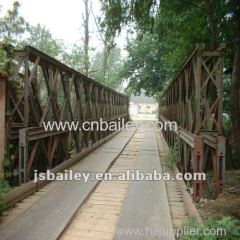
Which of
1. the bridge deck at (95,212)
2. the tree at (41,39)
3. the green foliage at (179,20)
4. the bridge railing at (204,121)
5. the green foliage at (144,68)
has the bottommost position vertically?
the bridge deck at (95,212)

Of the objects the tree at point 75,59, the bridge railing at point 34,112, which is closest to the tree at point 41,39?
the tree at point 75,59

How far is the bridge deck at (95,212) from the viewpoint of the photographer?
472cm

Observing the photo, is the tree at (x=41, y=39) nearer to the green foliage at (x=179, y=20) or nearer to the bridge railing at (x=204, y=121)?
the green foliage at (x=179, y=20)

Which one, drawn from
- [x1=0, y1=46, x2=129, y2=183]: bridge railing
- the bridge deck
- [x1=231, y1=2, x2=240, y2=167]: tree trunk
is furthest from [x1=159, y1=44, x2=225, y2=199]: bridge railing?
[x1=0, y1=46, x2=129, y2=183]: bridge railing

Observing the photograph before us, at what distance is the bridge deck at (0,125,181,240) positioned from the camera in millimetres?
4719

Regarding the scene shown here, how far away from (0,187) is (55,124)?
3.13 meters

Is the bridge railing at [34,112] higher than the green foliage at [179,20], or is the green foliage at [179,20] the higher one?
the green foliage at [179,20]

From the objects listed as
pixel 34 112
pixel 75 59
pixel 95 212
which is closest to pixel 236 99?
pixel 34 112

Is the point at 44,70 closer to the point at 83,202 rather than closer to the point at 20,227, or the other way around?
the point at 83,202

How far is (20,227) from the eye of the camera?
→ 4.82 metres

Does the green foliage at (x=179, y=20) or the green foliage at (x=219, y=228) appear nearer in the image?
the green foliage at (x=219, y=228)

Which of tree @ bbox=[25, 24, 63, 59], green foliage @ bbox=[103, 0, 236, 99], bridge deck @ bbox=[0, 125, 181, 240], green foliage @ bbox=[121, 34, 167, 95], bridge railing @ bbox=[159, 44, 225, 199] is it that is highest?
tree @ bbox=[25, 24, 63, 59]

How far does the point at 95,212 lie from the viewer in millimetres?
5715

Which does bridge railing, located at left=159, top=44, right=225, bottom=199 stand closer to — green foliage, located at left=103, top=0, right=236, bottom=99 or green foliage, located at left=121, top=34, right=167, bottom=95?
green foliage, located at left=103, top=0, right=236, bottom=99
